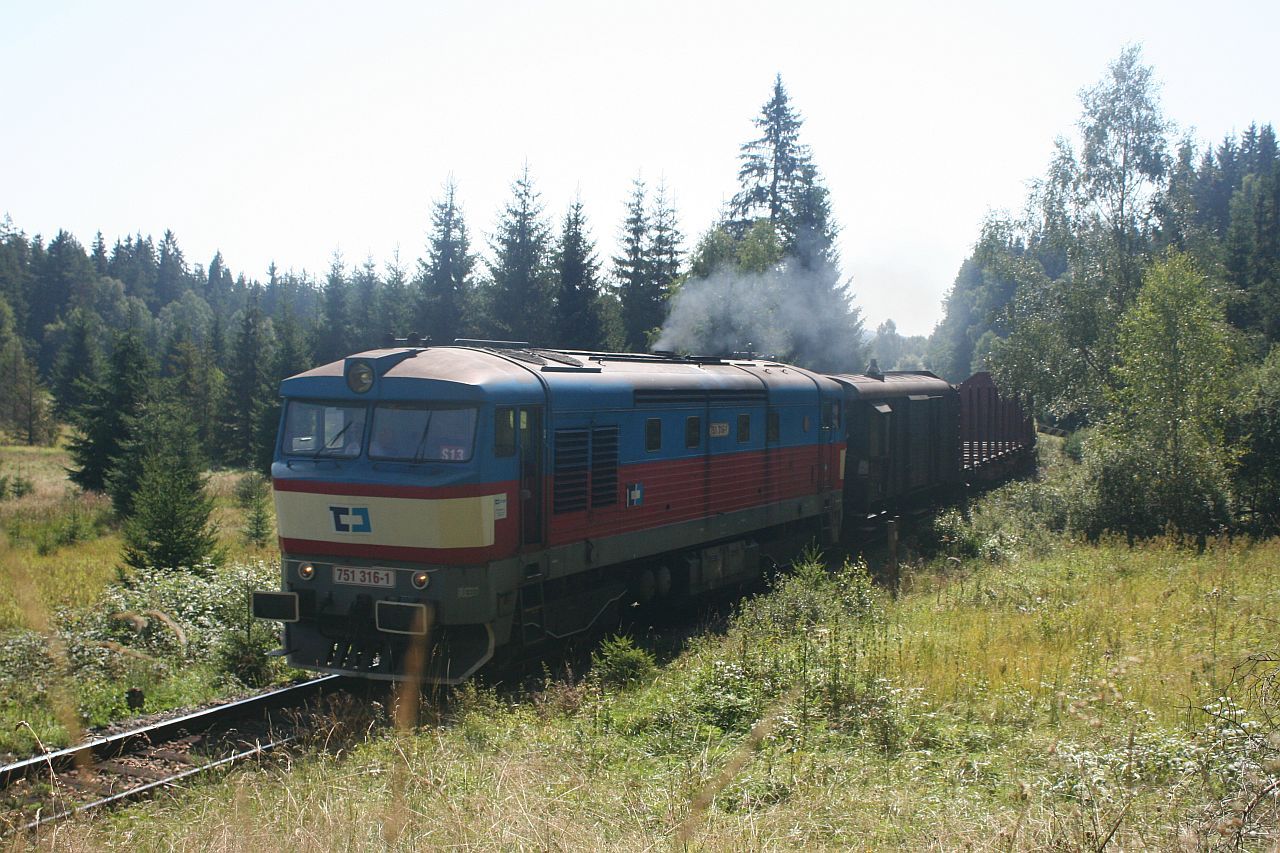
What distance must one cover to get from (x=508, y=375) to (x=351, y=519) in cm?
213

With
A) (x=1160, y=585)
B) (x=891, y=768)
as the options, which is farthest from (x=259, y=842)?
(x=1160, y=585)

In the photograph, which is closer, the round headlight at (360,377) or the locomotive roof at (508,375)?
the locomotive roof at (508,375)

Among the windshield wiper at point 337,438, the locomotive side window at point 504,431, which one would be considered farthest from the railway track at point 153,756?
the locomotive side window at point 504,431

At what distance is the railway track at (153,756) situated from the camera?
6930mm

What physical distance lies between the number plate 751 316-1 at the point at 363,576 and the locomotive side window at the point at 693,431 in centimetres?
491

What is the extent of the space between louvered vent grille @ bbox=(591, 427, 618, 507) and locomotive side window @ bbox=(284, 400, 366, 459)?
8.90 ft

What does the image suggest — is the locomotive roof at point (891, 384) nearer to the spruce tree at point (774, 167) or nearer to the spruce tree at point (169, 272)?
the spruce tree at point (774, 167)

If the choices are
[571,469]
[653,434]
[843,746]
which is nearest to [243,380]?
[653,434]

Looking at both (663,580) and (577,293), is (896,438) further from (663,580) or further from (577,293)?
(577,293)

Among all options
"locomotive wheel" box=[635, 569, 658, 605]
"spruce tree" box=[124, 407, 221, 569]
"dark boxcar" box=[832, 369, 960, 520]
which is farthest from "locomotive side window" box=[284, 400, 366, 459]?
"dark boxcar" box=[832, 369, 960, 520]

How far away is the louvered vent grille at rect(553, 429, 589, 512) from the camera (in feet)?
36.2

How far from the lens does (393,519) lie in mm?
9781

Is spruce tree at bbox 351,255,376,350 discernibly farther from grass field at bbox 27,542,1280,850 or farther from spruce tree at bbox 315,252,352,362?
grass field at bbox 27,542,1280,850

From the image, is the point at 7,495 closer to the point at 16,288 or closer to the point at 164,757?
the point at 164,757
